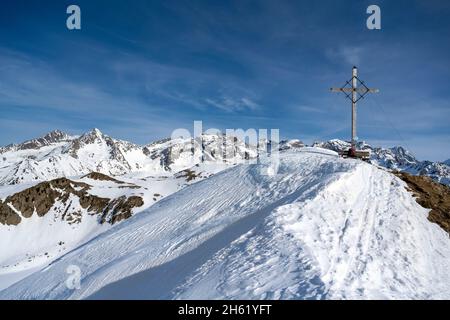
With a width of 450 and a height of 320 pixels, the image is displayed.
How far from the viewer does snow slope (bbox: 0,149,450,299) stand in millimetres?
11078

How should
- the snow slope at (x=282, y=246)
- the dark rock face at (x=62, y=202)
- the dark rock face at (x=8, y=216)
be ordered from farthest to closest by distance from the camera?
the dark rock face at (x=62, y=202) < the dark rock face at (x=8, y=216) < the snow slope at (x=282, y=246)

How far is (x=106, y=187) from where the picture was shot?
366 ft

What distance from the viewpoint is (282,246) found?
12.8 metres

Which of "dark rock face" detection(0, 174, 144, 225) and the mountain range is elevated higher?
the mountain range

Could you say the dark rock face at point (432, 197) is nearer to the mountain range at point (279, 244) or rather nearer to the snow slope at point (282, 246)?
the mountain range at point (279, 244)

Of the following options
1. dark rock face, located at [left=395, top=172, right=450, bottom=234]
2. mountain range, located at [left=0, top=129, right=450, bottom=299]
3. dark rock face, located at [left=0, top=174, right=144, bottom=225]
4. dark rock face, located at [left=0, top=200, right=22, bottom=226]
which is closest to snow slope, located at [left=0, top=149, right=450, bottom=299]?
mountain range, located at [left=0, top=129, right=450, bottom=299]

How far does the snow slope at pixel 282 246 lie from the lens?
11.1 metres

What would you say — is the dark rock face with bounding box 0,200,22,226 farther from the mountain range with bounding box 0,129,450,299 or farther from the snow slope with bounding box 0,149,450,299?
the mountain range with bounding box 0,129,450,299

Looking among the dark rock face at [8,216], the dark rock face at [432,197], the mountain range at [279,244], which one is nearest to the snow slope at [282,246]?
the mountain range at [279,244]

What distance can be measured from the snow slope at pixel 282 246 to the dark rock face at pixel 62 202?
71.4 m

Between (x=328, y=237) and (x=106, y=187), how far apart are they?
106567mm

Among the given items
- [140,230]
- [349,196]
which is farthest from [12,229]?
[349,196]

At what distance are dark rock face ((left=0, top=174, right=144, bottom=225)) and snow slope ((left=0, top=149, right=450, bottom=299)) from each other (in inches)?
2810

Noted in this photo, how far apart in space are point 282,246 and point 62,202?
98.8 m
